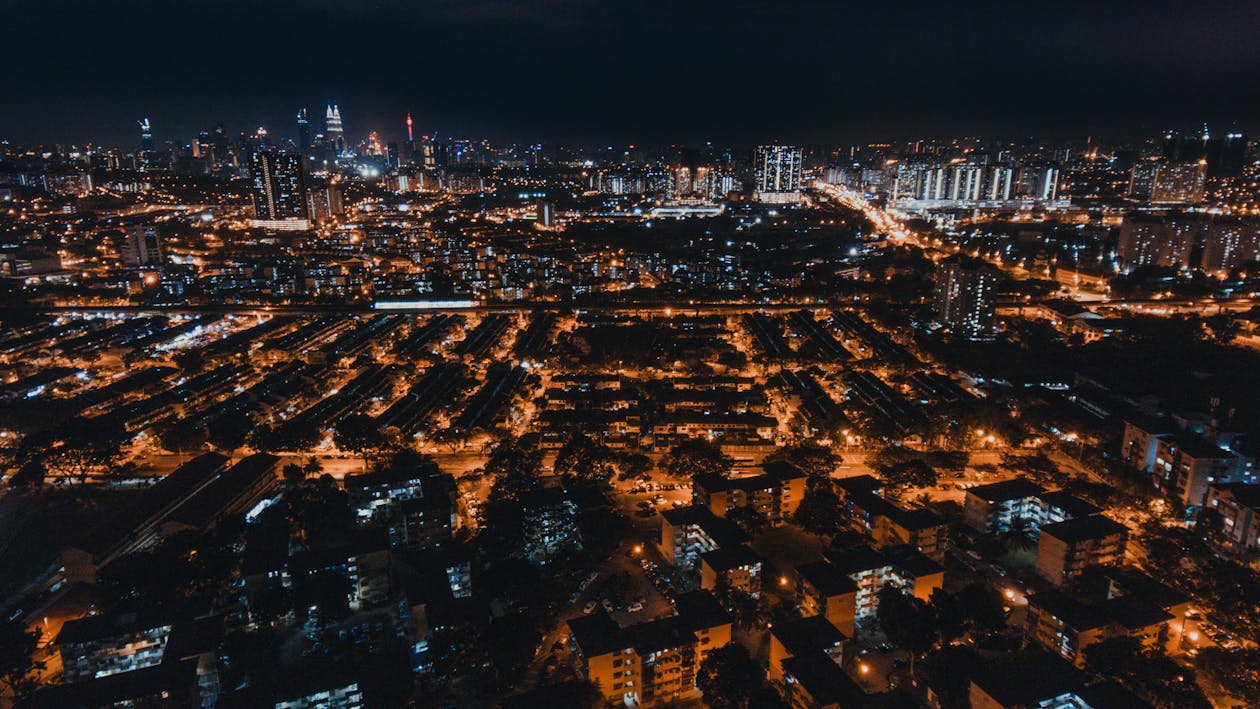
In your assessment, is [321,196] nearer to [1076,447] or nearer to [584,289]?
[584,289]

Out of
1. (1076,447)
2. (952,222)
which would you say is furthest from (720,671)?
(952,222)

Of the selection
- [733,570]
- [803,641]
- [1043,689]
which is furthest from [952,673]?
[733,570]

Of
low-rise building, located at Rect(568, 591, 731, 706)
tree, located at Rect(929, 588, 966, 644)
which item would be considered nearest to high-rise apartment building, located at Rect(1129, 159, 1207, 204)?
tree, located at Rect(929, 588, 966, 644)

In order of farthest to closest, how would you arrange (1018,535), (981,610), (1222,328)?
(1222,328) < (1018,535) < (981,610)

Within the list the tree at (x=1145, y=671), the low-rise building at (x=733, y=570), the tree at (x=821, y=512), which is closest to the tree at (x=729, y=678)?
the low-rise building at (x=733, y=570)

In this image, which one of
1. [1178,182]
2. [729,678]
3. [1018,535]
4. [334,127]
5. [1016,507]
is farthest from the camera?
[334,127]

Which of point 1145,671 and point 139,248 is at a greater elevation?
point 139,248

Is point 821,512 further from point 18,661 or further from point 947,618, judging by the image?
point 18,661
